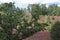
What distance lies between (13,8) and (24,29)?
3.30 feet

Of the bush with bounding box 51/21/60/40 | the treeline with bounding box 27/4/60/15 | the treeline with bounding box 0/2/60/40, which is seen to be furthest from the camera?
the treeline with bounding box 27/4/60/15

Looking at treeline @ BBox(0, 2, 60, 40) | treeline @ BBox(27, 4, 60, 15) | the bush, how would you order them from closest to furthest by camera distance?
the bush
treeline @ BBox(0, 2, 60, 40)
treeline @ BBox(27, 4, 60, 15)

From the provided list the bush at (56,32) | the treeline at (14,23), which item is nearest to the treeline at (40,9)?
the treeline at (14,23)

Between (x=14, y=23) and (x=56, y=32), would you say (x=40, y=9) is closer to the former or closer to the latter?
(x=14, y=23)

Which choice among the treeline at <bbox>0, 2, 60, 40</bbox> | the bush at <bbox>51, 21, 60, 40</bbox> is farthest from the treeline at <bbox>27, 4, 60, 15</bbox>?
the bush at <bbox>51, 21, 60, 40</bbox>

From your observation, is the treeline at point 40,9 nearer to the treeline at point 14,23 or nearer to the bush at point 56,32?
the treeline at point 14,23

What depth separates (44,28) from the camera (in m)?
Answer: 11.5

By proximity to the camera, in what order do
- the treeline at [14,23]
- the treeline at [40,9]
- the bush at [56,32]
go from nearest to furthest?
the bush at [56,32] < the treeline at [14,23] < the treeline at [40,9]

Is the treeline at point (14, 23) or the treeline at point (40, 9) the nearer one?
the treeline at point (14, 23)

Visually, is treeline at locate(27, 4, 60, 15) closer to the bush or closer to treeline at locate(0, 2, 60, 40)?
treeline at locate(0, 2, 60, 40)

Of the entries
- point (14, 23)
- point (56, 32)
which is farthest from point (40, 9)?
point (56, 32)

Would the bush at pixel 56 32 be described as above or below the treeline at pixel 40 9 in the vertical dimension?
above

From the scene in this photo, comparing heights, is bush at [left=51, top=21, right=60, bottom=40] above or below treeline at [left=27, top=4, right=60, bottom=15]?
above

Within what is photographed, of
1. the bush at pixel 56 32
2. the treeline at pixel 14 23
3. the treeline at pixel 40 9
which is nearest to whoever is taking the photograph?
the bush at pixel 56 32
